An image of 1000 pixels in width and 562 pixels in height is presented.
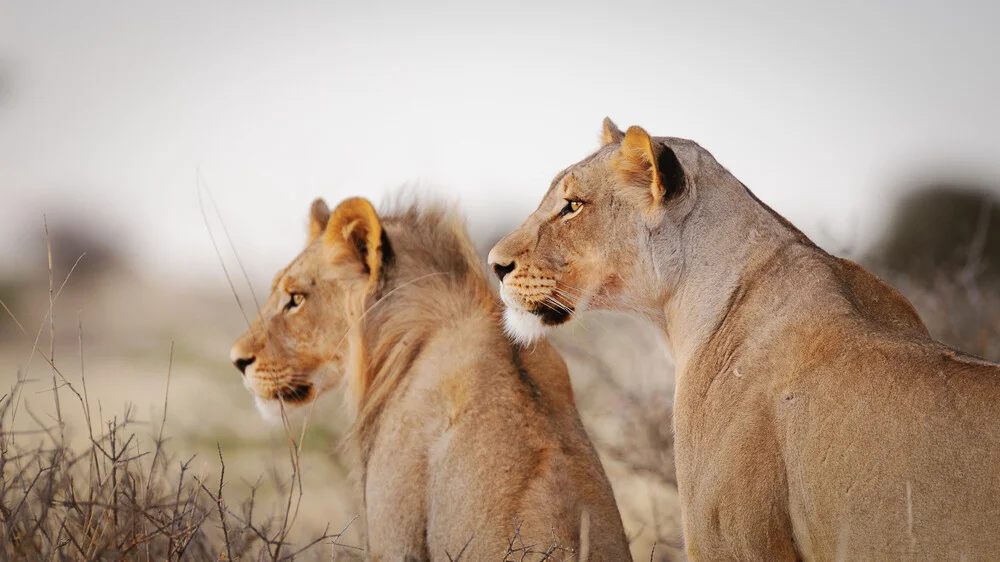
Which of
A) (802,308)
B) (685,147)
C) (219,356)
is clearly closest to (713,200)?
Result: (685,147)

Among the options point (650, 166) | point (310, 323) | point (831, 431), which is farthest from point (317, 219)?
point (831, 431)

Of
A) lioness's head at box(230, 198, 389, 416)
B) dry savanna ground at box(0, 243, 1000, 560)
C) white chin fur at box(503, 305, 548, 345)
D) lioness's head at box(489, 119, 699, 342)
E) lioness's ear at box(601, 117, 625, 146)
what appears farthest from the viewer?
dry savanna ground at box(0, 243, 1000, 560)

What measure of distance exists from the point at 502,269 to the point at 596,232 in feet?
1.35

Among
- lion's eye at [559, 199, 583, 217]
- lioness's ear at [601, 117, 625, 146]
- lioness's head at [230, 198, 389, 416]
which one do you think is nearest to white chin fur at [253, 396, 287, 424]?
lioness's head at [230, 198, 389, 416]

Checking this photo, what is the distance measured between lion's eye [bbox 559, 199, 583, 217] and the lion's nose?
270mm

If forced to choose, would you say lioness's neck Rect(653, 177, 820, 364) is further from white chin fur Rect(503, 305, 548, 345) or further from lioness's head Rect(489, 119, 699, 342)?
white chin fur Rect(503, 305, 548, 345)

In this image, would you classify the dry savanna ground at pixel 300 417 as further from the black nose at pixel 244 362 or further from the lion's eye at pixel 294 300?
the lion's eye at pixel 294 300

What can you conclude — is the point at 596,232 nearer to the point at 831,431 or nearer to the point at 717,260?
the point at 717,260

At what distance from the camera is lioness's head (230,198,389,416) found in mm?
4488

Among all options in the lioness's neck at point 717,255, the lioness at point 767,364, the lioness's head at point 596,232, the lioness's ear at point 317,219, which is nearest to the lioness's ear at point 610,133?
the lioness at point 767,364

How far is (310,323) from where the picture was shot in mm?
4535

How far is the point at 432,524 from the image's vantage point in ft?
12.5

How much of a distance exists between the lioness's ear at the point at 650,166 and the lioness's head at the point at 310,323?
136 cm

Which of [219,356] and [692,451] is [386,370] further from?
[219,356]
